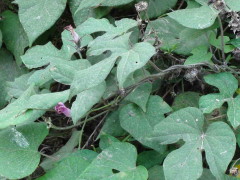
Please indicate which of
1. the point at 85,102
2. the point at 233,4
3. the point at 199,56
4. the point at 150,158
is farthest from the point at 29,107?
the point at 233,4

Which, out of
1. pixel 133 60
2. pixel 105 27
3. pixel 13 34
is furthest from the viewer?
pixel 13 34

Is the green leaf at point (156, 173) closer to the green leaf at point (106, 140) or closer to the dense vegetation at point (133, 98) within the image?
the dense vegetation at point (133, 98)

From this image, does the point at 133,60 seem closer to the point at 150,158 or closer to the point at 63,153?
the point at 150,158

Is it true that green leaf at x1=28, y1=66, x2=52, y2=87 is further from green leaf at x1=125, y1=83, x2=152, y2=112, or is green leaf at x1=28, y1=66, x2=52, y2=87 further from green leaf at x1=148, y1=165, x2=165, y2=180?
green leaf at x1=148, y1=165, x2=165, y2=180

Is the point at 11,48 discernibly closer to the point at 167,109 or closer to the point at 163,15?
the point at 163,15

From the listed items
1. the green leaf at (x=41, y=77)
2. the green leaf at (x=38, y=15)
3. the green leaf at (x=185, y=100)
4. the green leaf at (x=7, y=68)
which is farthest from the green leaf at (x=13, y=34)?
the green leaf at (x=185, y=100)

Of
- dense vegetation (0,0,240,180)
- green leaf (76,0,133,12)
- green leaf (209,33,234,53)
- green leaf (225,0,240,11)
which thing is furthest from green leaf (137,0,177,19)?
green leaf (225,0,240,11)
